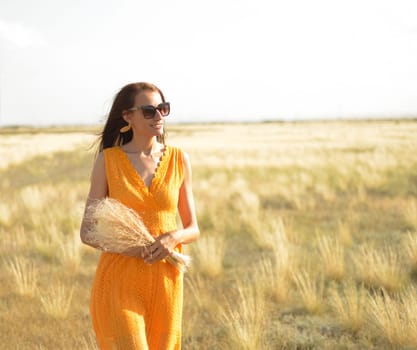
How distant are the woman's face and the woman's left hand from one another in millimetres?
496

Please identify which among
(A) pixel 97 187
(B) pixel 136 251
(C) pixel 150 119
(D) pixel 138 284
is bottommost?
(D) pixel 138 284

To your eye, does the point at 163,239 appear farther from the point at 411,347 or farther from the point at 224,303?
the point at 224,303

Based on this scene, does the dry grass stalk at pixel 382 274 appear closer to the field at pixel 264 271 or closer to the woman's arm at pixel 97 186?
the field at pixel 264 271

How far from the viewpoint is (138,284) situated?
7.02 ft

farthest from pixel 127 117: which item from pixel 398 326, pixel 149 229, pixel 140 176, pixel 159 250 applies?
pixel 398 326

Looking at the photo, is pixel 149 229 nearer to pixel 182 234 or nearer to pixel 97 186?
pixel 182 234

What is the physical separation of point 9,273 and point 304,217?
5986mm

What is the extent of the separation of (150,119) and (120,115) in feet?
0.63

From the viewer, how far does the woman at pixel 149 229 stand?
2104 mm

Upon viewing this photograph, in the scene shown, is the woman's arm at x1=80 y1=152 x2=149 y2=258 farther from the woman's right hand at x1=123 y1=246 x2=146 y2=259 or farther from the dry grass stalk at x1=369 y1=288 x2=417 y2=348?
the dry grass stalk at x1=369 y1=288 x2=417 y2=348

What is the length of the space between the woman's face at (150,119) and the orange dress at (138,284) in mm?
143

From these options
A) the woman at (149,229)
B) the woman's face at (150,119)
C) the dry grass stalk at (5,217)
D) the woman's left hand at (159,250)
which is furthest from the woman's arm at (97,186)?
the dry grass stalk at (5,217)

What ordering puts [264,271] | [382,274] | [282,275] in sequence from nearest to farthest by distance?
1. [382,274]
2. [282,275]
3. [264,271]

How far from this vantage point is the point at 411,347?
156 inches
